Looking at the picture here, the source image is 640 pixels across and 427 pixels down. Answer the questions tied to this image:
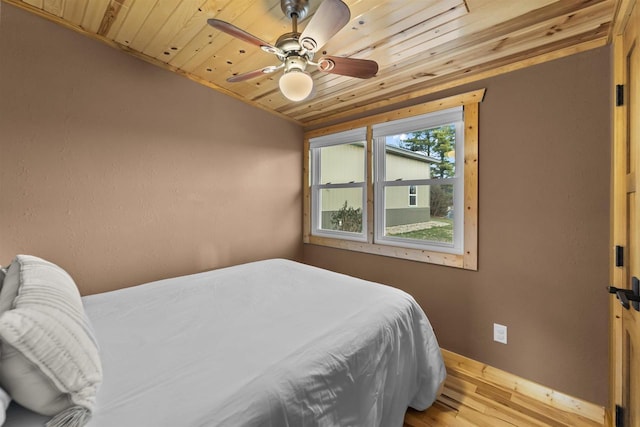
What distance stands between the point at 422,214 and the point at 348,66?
160cm

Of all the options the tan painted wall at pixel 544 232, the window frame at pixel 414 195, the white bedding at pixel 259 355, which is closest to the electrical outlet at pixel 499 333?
the tan painted wall at pixel 544 232

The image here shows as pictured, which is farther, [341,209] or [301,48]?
[341,209]

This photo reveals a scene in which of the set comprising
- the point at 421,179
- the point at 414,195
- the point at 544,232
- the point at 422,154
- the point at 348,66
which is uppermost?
the point at 348,66

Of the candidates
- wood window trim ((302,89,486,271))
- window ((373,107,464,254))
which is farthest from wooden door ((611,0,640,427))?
window ((373,107,464,254))

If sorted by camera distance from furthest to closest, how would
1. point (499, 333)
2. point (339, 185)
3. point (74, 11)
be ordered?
point (339, 185) → point (499, 333) → point (74, 11)

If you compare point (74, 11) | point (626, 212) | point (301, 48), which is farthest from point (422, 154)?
point (74, 11)

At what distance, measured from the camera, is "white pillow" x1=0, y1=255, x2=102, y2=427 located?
2.15 feet

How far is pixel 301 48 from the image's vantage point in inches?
57.4

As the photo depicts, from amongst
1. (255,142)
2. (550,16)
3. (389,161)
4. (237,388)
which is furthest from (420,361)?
(255,142)

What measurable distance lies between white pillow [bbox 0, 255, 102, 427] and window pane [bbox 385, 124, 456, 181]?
8.37 feet

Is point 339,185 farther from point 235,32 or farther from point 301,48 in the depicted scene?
point 235,32

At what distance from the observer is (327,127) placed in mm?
3180

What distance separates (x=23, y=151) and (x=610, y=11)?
3.48 meters

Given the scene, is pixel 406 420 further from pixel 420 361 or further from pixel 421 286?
pixel 421 286
